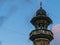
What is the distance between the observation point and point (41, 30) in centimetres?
5834

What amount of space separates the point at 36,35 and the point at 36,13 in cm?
751

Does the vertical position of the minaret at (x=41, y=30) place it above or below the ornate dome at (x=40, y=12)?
below

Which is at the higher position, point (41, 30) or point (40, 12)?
point (40, 12)

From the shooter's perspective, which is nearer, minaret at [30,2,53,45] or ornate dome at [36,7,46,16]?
minaret at [30,2,53,45]

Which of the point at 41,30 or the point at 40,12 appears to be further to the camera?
the point at 40,12

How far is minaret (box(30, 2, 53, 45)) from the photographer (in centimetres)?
5753

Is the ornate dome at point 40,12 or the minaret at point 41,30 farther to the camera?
the ornate dome at point 40,12

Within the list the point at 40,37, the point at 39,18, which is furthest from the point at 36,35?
the point at 39,18

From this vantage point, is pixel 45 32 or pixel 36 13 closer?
pixel 45 32

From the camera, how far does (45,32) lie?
58.3 m

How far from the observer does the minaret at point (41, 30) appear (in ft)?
189

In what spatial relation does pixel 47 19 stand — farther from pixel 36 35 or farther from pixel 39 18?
pixel 36 35

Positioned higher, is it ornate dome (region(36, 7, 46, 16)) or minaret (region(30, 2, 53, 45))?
ornate dome (region(36, 7, 46, 16))

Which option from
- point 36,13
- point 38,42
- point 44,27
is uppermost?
point 36,13
